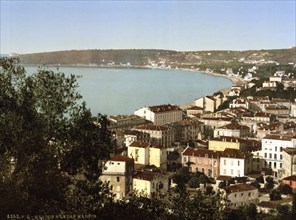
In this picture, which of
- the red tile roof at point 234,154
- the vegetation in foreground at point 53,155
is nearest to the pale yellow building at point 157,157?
the red tile roof at point 234,154

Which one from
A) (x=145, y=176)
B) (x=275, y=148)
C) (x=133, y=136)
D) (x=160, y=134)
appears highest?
(x=145, y=176)

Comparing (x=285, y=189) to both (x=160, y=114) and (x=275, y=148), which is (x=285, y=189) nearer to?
(x=275, y=148)

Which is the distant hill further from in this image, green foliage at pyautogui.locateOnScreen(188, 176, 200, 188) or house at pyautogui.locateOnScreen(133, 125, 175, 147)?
green foliage at pyautogui.locateOnScreen(188, 176, 200, 188)

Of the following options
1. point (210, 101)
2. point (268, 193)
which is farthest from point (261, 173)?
point (210, 101)

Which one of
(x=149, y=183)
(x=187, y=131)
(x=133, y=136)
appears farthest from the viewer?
(x=187, y=131)

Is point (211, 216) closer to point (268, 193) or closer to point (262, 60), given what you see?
point (268, 193)

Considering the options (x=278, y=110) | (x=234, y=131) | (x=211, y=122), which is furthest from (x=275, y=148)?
(x=278, y=110)

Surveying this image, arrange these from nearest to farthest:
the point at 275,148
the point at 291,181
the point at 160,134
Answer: the point at 291,181 < the point at 275,148 < the point at 160,134
